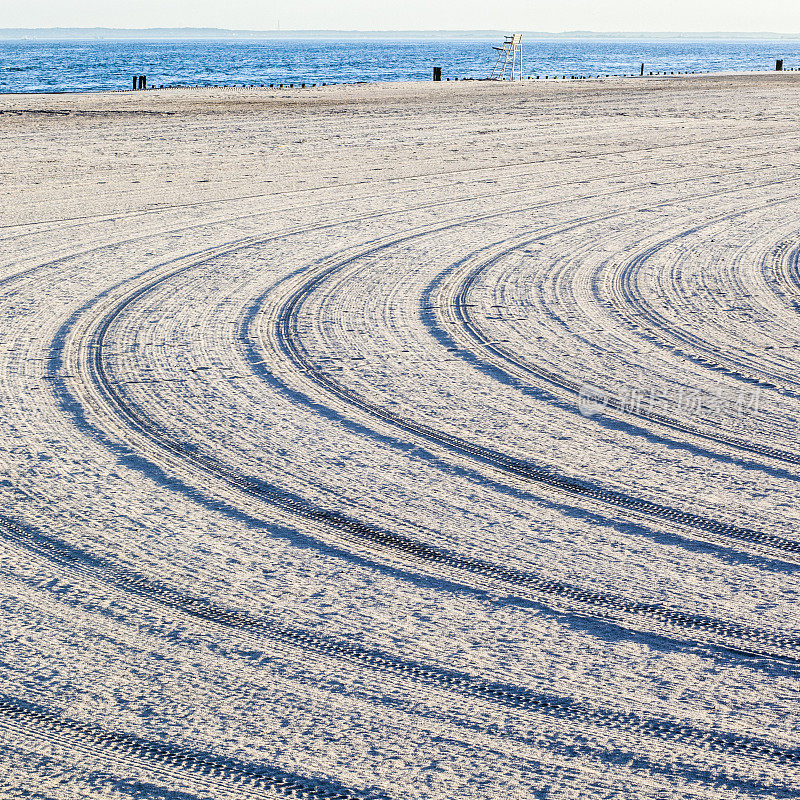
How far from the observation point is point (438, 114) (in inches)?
990

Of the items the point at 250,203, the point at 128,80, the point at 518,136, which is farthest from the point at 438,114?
the point at 128,80

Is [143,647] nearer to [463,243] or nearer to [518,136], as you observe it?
[463,243]

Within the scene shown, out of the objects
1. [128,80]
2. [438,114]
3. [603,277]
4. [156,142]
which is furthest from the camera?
[128,80]

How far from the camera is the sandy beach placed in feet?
10.00

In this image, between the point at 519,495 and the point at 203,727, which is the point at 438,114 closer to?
the point at 519,495

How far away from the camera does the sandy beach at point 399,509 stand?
3.05 metres

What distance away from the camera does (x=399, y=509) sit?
4.53 meters

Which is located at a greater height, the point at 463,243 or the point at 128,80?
the point at 128,80

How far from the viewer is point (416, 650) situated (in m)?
3.50

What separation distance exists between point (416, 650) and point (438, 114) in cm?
2308

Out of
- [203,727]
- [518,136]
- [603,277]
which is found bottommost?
[203,727]

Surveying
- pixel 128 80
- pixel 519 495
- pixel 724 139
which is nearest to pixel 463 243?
pixel 519 495

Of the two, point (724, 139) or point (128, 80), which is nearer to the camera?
point (724, 139)

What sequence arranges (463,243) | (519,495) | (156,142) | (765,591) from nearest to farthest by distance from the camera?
(765,591) → (519,495) → (463,243) → (156,142)
